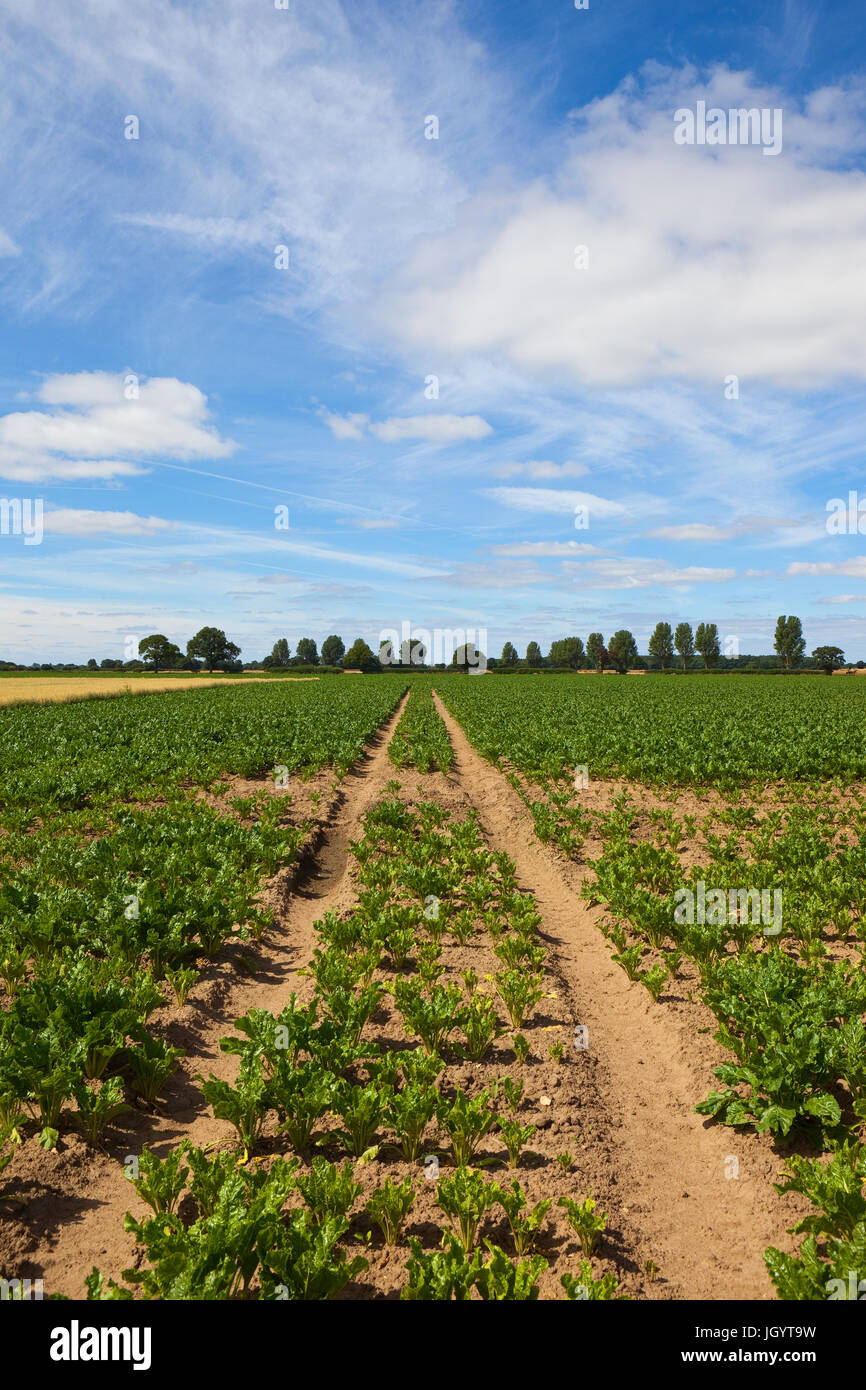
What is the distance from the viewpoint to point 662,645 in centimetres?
17000

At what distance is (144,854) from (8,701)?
1537 inches

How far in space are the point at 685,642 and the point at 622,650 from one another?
23.7 metres

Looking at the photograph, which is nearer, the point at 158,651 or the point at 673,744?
the point at 673,744

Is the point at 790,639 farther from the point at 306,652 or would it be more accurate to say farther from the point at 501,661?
the point at 306,652

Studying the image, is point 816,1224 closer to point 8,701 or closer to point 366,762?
point 366,762

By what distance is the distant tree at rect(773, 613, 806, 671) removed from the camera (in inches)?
5827

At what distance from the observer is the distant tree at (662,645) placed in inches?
6668

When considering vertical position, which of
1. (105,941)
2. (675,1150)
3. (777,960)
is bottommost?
(675,1150)

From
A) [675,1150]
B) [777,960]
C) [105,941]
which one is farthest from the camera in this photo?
[105,941]

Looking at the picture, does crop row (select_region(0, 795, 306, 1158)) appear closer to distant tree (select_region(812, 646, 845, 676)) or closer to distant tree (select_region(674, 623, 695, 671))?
distant tree (select_region(812, 646, 845, 676))

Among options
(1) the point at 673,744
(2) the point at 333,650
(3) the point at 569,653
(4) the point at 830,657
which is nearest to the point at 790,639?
(4) the point at 830,657

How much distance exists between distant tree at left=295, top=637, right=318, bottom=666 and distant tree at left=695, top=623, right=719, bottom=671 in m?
112

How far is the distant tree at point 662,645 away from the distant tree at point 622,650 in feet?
33.2
